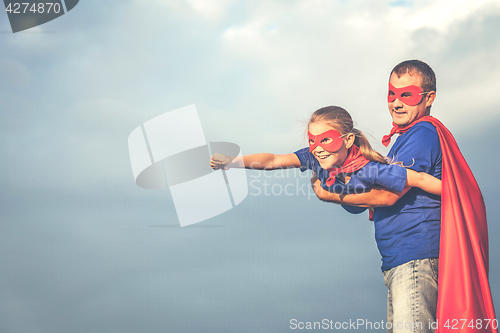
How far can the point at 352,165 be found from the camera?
3400mm

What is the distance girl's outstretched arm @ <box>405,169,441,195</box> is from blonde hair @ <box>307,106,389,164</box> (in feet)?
1.09

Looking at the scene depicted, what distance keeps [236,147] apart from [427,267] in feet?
6.94

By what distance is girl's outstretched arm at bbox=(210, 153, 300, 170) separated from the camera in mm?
3609

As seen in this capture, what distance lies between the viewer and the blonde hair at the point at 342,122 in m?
3.48

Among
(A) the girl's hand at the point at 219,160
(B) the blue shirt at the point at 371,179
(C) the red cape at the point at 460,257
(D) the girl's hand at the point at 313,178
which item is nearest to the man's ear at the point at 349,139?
(B) the blue shirt at the point at 371,179

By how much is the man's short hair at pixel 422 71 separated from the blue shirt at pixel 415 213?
432 millimetres

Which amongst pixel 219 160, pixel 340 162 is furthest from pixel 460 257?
pixel 219 160

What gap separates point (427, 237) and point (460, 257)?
273mm

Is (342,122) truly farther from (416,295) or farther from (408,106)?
(416,295)

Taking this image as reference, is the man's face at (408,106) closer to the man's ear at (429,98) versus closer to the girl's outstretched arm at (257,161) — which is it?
the man's ear at (429,98)

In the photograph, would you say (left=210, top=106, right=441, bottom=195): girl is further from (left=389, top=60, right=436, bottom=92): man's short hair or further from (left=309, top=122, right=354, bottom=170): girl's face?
(left=389, top=60, right=436, bottom=92): man's short hair

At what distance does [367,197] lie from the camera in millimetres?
3326

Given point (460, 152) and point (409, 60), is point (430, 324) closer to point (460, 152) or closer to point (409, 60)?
point (460, 152)

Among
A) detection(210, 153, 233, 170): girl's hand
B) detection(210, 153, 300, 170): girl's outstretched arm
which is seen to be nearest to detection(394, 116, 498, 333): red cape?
detection(210, 153, 300, 170): girl's outstretched arm
